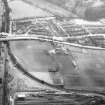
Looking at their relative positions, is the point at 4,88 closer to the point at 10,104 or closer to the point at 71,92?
the point at 10,104

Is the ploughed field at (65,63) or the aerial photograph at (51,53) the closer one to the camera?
the aerial photograph at (51,53)

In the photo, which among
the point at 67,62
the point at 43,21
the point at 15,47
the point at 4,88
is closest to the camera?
the point at 4,88

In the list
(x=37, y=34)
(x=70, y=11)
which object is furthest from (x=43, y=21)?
(x=70, y=11)

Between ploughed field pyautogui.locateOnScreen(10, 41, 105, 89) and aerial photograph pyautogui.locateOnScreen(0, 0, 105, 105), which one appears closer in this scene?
aerial photograph pyautogui.locateOnScreen(0, 0, 105, 105)

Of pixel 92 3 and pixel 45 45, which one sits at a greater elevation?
pixel 92 3

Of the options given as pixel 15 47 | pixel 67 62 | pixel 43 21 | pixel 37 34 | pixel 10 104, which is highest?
pixel 43 21

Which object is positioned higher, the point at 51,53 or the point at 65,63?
the point at 51,53

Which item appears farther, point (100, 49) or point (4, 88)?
point (100, 49)

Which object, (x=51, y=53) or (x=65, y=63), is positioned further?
(x=51, y=53)
